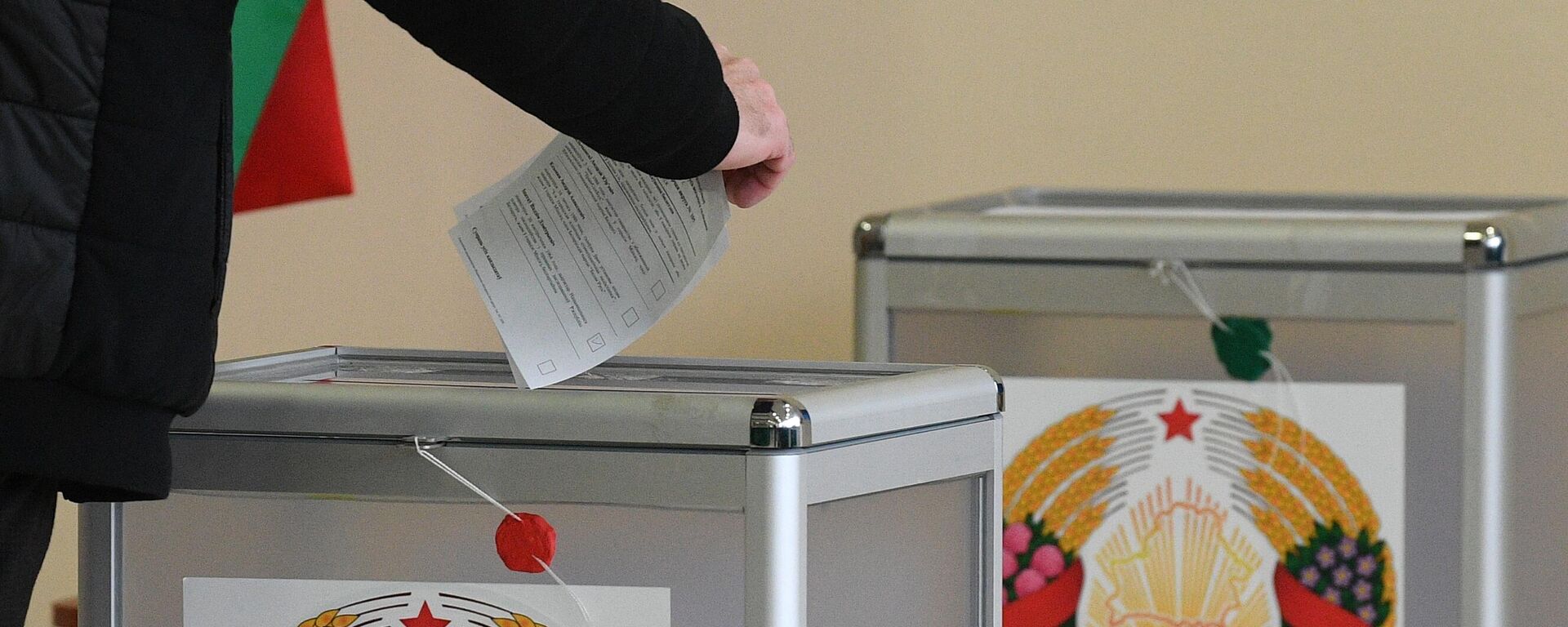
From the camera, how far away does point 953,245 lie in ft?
4.69

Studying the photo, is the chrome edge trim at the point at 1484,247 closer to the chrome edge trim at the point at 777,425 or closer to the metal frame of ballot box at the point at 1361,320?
the metal frame of ballot box at the point at 1361,320

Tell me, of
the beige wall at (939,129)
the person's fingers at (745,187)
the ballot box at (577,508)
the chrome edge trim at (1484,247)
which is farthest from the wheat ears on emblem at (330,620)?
the beige wall at (939,129)

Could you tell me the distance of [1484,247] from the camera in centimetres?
130

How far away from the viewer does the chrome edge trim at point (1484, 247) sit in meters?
1.30

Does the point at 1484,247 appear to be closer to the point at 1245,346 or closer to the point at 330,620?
the point at 1245,346

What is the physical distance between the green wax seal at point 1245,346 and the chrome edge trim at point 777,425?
0.75 meters

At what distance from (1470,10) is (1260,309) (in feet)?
2.47

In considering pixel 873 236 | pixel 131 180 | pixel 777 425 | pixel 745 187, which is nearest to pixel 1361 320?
pixel 873 236

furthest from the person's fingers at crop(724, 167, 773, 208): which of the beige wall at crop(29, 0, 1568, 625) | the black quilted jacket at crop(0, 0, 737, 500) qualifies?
the beige wall at crop(29, 0, 1568, 625)

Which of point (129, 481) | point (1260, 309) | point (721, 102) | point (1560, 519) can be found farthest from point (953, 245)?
point (129, 481)

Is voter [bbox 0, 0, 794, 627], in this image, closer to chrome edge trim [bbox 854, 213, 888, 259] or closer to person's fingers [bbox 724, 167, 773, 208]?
person's fingers [bbox 724, 167, 773, 208]

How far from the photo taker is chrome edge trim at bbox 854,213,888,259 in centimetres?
145

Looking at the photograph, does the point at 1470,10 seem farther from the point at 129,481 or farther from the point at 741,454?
the point at 129,481

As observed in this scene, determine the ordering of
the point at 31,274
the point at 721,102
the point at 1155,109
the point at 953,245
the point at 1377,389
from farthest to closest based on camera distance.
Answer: the point at 1155,109
the point at 953,245
the point at 1377,389
the point at 721,102
the point at 31,274
